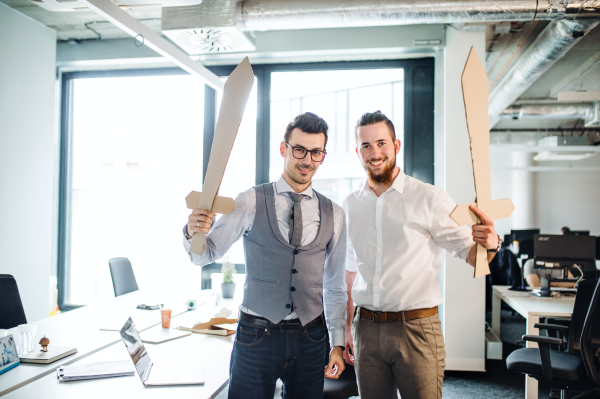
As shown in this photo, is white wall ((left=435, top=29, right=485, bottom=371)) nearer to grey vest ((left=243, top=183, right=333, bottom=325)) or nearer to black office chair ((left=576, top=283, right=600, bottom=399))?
black office chair ((left=576, top=283, right=600, bottom=399))

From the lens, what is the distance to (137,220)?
4766 mm

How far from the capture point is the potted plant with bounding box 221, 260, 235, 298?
10.7 feet

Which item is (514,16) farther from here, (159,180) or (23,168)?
(23,168)

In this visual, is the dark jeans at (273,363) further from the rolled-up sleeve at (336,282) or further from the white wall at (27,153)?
the white wall at (27,153)

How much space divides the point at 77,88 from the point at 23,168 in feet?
4.39

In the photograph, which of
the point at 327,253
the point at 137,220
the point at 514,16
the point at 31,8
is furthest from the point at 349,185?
Answer: the point at 31,8

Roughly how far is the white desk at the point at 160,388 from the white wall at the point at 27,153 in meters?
2.45

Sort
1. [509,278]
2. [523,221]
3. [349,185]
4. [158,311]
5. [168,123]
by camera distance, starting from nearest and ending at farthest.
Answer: [158,311], [349,185], [168,123], [509,278], [523,221]

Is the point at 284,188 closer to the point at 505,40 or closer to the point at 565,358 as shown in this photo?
the point at 565,358

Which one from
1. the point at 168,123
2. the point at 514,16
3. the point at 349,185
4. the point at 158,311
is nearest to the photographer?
the point at 158,311

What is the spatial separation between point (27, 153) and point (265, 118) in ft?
7.31

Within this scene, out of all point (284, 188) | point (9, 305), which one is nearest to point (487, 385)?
point (284, 188)

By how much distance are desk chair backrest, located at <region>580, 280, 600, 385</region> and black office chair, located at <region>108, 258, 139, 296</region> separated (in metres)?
3.17

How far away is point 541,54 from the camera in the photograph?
13.1ft
